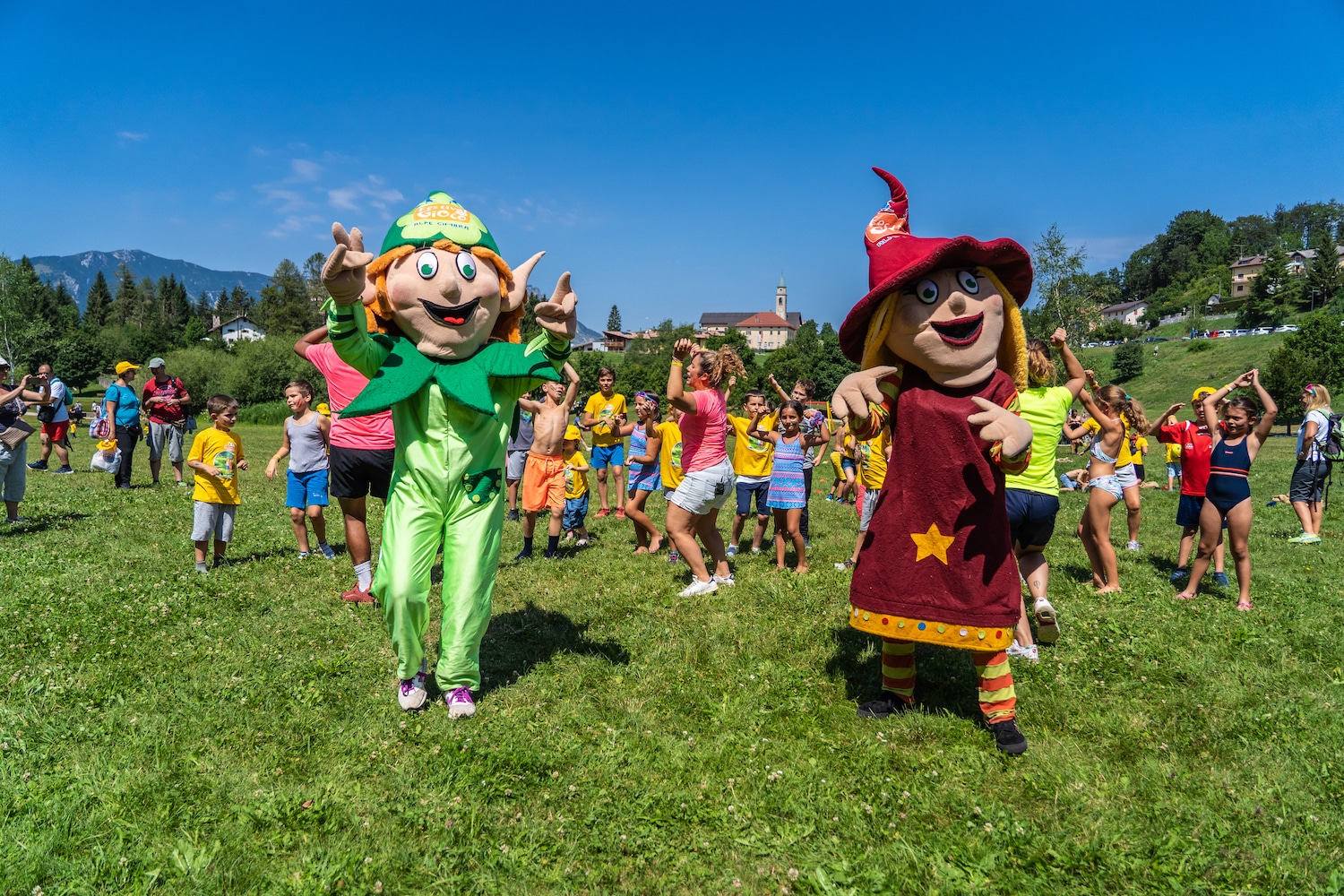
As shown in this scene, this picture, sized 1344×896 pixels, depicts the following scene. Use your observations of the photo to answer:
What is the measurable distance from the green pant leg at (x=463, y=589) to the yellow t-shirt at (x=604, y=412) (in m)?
6.48

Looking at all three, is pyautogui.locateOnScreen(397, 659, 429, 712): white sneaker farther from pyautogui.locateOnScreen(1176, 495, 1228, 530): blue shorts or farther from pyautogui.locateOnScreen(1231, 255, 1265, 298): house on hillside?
pyautogui.locateOnScreen(1231, 255, 1265, 298): house on hillside

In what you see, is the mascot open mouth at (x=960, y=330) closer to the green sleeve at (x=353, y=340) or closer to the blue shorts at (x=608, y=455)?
the green sleeve at (x=353, y=340)

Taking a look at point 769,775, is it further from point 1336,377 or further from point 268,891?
point 1336,377

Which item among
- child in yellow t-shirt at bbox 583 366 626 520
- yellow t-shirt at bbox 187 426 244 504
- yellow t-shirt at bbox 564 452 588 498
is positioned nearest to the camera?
yellow t-shirt at bbox 187 426 244 504

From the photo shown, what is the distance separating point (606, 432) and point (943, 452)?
25.9 ft

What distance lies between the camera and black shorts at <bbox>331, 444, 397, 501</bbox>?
679cm

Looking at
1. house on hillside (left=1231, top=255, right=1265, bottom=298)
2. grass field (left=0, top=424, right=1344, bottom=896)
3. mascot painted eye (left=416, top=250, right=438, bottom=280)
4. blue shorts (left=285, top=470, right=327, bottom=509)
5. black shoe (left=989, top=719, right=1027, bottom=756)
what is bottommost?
grass field (left=0, top=424, right=1344, bottom=896)

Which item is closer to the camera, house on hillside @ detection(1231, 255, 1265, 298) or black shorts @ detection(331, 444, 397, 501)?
black shorts @ detection(331, 444, 397, 501)

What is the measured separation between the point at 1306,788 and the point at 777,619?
3697 mm

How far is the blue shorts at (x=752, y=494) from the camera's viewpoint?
886cm

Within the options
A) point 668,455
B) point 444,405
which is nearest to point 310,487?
point 668,455

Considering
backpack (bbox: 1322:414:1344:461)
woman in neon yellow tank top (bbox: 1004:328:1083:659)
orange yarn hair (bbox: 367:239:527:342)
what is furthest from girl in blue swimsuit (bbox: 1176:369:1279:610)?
orange yarn hair (bbox: 367:239:527:342)

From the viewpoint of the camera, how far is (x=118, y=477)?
1385cm

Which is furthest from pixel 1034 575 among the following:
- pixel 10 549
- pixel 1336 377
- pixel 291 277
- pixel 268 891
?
pixel 291 277
